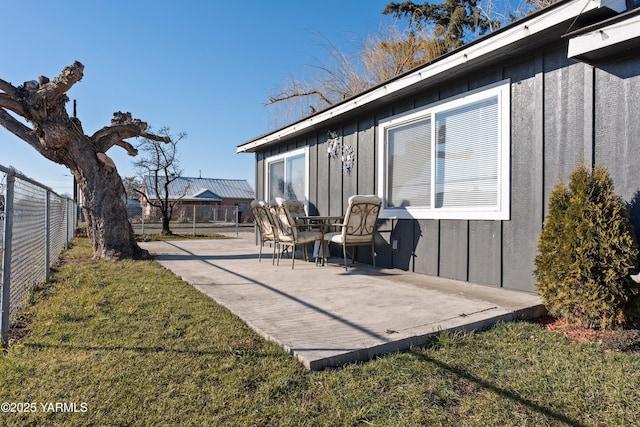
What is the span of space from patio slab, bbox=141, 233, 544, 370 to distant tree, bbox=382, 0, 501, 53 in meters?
8.59

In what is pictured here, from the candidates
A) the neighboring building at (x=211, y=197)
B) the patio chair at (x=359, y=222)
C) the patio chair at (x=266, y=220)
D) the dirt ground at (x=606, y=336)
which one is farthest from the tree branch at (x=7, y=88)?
the neighboring building at (x=211, y=197)

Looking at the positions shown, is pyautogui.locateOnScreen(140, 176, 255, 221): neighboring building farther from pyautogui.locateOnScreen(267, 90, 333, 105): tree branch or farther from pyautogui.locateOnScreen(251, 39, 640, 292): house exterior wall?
pyautogui.locateOnScreen(251, 39, 640, 292): house exterior wall

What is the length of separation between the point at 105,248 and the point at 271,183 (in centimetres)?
362

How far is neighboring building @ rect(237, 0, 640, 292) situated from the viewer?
112 inches

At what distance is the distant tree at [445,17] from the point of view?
10.8m

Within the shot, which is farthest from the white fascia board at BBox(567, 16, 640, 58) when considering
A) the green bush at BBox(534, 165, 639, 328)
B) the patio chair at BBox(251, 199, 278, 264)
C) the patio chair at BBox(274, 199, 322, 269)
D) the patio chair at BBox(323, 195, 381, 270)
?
the patio chair at BBox(251, 199, 278, 264)

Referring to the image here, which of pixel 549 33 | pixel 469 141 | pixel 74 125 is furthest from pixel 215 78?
pixel 549 33

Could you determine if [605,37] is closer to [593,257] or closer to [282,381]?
[593,257]

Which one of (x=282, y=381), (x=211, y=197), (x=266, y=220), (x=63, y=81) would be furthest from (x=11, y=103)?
(x=211, y=197)

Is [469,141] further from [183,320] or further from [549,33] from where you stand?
[183,320]

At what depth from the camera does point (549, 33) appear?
309cm

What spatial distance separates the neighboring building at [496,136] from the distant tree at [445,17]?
22.2 feet

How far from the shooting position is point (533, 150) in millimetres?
3451

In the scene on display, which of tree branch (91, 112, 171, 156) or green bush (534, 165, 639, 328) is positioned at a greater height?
tree branch (91, 112, 171, 156)
